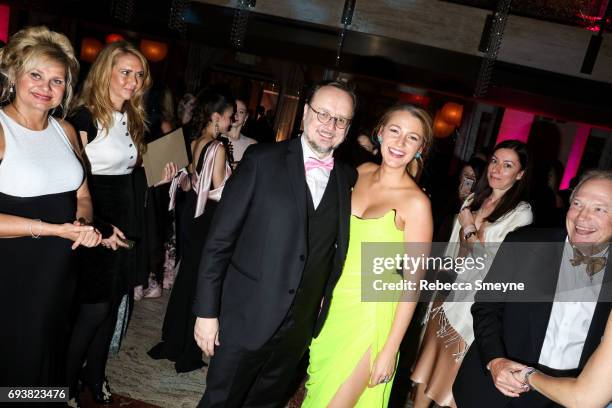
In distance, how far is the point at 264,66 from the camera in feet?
39.4

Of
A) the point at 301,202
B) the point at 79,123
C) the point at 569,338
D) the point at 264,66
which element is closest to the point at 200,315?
the point at 301,202

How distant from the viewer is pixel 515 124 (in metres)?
10.8

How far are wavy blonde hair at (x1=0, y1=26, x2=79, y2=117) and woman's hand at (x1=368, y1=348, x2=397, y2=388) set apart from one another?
2.00 metres

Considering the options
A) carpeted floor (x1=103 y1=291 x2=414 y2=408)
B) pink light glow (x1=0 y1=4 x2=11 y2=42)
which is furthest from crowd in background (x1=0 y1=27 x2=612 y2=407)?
pink light glow (x1=0 y1=4 x2=11 y2=42)

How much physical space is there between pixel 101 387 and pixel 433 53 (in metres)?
7.67

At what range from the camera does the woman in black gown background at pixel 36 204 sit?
6.43 ft

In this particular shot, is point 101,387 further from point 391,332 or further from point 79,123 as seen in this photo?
point 391,332

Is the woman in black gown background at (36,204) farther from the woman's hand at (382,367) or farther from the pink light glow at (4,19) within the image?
the pink light glow at (4,19)

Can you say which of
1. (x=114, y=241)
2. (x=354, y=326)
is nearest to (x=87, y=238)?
(x=114, y=241)

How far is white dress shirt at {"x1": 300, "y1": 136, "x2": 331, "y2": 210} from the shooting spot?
2166 millimetres

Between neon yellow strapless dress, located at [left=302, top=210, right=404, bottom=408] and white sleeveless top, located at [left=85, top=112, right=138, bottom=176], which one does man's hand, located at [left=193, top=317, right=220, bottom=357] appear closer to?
neon yellow strapless dress, located at [left=302, top=210, right=404, bottom=408]

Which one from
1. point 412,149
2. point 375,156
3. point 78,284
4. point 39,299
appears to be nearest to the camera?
point 39,299

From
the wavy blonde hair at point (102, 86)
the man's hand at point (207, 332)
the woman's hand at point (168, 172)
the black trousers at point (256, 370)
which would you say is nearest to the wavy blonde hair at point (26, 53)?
the wavy blonde hair at point (102, 86)

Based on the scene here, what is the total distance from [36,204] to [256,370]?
1.23 meters
